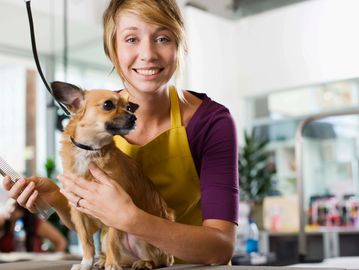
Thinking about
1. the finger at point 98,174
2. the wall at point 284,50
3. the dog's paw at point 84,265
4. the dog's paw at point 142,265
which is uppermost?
the wall at point 284,50

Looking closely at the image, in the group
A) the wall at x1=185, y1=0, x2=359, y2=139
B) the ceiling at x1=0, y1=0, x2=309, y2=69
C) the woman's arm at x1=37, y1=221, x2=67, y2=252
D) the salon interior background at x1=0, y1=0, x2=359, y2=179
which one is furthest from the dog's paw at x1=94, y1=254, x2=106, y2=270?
the wall at x1=185, y1=0, x2=359, y2=139

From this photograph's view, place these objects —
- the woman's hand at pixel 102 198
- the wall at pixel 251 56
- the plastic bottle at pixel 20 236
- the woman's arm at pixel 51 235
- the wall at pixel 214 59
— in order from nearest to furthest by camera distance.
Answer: the woman's hand at pixel 102 198 < the plastic bottle at pixel 20 236 < the woman's arm at pixel 51 235 < the wall at pixel 251 56 < the wall at pixel 214 59

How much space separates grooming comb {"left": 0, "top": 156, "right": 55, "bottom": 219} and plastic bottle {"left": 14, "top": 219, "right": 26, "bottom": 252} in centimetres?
352

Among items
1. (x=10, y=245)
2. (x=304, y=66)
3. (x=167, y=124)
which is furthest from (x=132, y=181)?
(x=304, y=66)

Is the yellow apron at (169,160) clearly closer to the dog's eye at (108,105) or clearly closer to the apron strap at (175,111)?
the apron strap at (175,111)

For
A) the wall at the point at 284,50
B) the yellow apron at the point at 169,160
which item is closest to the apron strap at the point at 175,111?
the yellow apron at the point at 169,160

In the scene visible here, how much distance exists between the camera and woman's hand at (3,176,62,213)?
1005mm

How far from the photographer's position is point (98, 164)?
2.99ft

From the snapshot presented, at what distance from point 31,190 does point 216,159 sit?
13.9 inches

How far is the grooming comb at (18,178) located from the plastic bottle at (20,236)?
11.6ft

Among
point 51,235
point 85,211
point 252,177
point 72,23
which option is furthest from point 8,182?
point 72,23

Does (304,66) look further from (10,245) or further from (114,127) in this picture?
(114,127)

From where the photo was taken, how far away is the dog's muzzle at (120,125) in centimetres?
90

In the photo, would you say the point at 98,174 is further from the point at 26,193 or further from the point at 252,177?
the point at 252,177
